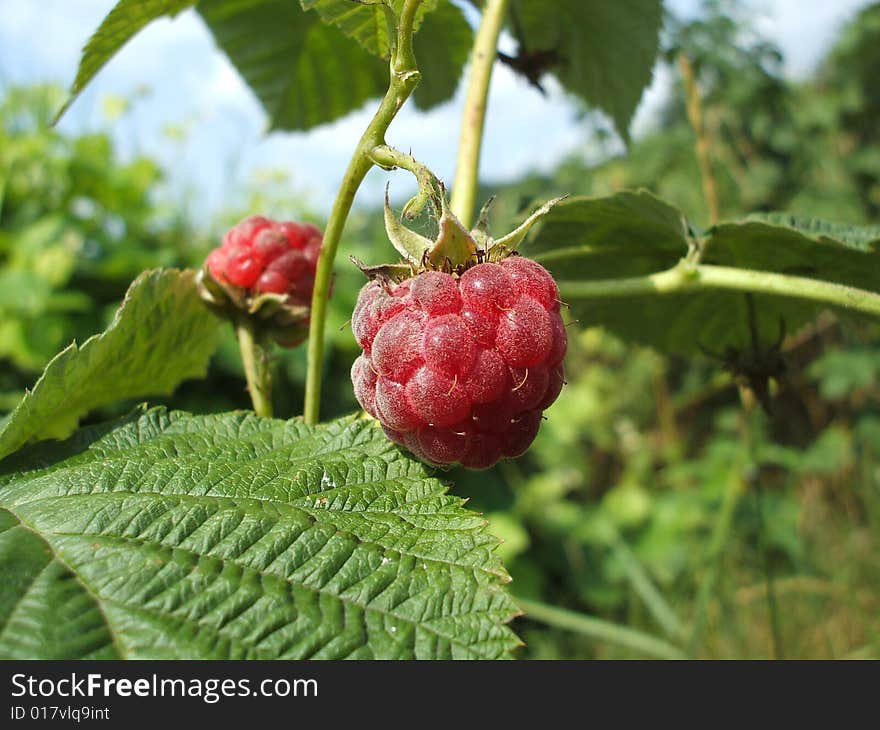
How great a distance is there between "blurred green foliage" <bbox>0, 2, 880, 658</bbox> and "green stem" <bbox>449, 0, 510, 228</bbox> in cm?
121

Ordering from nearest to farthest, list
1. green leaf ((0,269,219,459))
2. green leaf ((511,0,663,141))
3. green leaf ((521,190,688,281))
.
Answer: green leaf ((0,269,219,459)) → green leaf ((521,190,688,281)) → green leaf ((511,0,663,141))

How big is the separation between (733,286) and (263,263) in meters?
0.57

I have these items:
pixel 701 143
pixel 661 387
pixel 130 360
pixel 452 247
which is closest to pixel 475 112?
pixel 452 247

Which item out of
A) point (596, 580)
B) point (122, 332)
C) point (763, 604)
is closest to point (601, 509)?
point (596, 580)

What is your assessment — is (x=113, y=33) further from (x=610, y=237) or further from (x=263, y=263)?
(x=610, y=237)

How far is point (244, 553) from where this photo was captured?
2.15ft

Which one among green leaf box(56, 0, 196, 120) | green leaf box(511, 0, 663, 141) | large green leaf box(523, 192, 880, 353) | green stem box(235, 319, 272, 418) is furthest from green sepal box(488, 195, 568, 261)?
green leaf box(511, 0, 663, 141)

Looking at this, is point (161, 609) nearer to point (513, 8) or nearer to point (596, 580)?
point (513, 8)

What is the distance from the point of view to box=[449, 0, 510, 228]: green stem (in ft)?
3.05

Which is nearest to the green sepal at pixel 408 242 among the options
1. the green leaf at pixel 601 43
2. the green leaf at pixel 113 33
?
the green leaf at pixel 113 33

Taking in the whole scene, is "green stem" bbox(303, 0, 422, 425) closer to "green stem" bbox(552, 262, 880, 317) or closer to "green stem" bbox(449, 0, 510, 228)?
"green stem" bbox(449, 0, 510, 228)

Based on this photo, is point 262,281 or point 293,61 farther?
point 293,61

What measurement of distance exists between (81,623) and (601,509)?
3996 millimetres

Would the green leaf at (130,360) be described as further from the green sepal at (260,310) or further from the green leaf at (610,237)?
the green leaf at (610,237)
